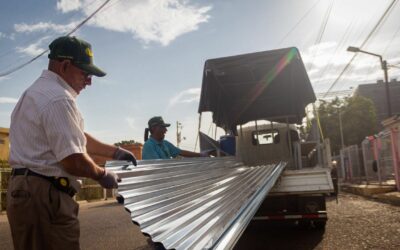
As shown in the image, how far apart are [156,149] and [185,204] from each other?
7.20 feet

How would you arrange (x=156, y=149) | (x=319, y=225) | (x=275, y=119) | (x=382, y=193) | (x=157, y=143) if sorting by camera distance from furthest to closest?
(x=382, y=193), (x=275, y=119), (x=319, y=225), (x=157, y=143), (x=156, y=149)

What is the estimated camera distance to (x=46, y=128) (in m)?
1.96

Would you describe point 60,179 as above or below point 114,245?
above

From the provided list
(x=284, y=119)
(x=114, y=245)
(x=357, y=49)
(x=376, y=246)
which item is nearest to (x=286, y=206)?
(x=376, y=246)

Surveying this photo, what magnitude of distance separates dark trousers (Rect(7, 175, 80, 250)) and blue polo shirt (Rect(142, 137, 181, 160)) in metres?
2.66

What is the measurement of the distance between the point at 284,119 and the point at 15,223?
8382 mm

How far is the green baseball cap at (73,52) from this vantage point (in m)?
2.17

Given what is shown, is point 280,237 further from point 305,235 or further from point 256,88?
point 256,88

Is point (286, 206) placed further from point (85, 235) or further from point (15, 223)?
point (15, 223)

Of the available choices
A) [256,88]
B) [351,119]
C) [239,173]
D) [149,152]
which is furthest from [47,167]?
[351,119]

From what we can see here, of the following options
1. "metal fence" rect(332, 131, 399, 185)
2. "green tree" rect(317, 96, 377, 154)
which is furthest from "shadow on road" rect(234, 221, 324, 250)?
"green tree" rect(317, 96, 377, 154)

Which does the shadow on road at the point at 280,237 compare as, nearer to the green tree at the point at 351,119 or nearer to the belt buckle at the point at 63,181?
the belt buckle at the point at 63,181

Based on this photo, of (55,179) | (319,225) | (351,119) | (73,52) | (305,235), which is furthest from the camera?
(351,119)

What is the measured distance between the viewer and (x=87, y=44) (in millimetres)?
2277
